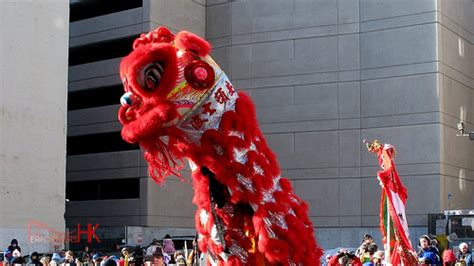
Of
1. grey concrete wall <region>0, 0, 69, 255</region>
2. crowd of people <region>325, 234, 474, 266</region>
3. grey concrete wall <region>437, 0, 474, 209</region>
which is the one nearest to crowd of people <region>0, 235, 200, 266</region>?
crowd of people <region>325, 234, 474, 266</region>

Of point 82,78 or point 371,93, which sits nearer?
point 371,93

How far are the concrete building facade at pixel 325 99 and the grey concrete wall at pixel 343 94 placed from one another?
50 millimetres

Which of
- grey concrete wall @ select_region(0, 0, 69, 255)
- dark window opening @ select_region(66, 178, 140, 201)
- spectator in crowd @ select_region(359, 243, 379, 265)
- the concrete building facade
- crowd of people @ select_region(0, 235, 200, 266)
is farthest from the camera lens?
dark window opening @ select_region(66, 178, 140, 201)

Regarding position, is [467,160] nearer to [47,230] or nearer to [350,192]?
[350,192]

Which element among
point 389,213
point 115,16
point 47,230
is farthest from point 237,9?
point 389,213

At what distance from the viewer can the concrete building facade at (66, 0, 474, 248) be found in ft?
117

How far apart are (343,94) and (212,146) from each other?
3077cm

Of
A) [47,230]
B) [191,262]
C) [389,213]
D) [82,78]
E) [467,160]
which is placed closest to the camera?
[191,262]

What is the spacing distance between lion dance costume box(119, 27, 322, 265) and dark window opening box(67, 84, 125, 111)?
1329 inches

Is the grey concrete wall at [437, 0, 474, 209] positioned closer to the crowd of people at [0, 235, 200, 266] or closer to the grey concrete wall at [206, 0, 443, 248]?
the grey concrete wall at [206, 0, 443, 248]

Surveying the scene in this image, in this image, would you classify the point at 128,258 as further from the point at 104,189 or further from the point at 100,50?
the point at 100,50

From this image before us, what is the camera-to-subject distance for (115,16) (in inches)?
1583

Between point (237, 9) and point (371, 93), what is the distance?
27.2 ft

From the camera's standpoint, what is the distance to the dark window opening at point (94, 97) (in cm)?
4141
